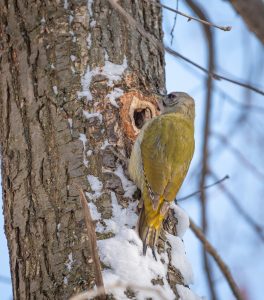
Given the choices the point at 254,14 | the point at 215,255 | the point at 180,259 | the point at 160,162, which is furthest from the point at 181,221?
the point at 254,14

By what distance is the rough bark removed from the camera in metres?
2.68

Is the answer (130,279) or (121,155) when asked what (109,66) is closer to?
(121,155)

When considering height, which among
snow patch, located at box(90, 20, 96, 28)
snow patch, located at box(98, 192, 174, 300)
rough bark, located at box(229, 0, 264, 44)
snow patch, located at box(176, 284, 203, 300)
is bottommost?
snow patch, located at box(176, 284, 203, 300)

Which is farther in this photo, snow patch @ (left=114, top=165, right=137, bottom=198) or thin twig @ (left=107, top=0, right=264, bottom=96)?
snow patch @ (left=114, top=165, right=137, bottom=198)

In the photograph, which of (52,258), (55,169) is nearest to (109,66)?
(55,169)

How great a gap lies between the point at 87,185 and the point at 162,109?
111 centimetres

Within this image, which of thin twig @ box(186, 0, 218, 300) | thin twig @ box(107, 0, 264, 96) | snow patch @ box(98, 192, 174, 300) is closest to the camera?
thin twig @ box(107, 0, 264, 96)

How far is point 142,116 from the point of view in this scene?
14.5 feet

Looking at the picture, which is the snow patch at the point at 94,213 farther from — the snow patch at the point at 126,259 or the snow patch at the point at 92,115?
the snow patch at the point at 92,115

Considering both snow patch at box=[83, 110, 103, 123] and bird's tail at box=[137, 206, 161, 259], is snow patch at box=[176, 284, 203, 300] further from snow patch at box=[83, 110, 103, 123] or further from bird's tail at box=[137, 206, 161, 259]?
snow patch at box=[83, 110, 103, 123]

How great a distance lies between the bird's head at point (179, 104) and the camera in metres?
4.66

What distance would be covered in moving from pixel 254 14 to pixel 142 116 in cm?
179

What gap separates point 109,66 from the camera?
13.5 ft

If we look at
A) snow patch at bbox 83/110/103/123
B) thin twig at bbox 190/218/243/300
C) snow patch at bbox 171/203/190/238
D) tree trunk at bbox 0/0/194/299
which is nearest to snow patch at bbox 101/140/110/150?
tree trunk at bbox 0/0/194/299
